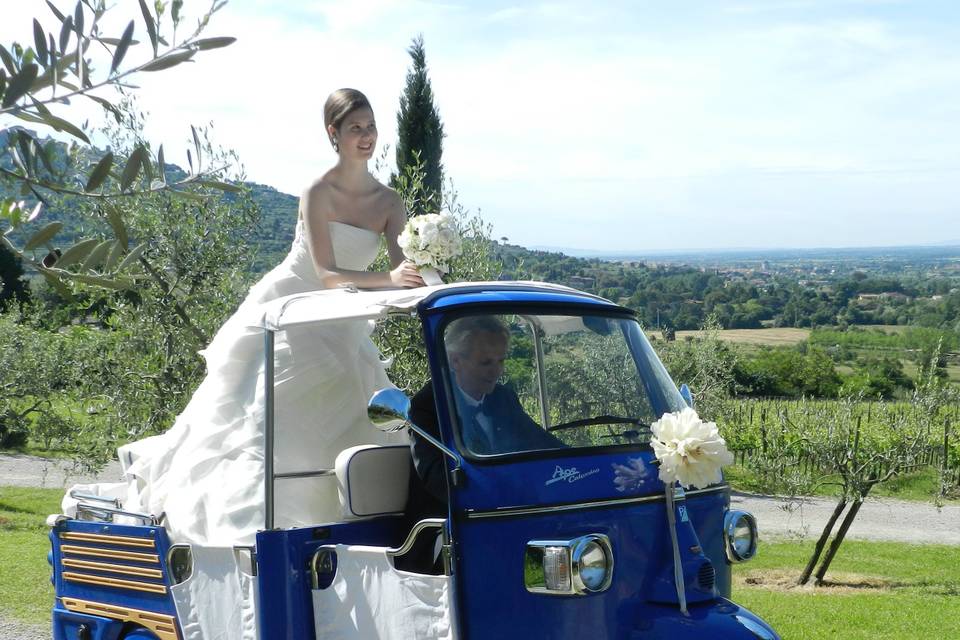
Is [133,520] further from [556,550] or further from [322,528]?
[556,550]

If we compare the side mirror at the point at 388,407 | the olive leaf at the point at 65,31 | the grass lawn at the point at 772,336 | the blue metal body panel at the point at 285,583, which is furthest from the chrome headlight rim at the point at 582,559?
the grass lawn at the point at 772,336

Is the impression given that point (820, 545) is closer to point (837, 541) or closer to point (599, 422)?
point (837, 541)

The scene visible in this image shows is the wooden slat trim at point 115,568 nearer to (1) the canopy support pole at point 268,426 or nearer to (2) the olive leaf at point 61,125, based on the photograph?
(1) the canopy support pole at point 268,426

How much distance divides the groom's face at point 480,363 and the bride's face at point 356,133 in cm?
173

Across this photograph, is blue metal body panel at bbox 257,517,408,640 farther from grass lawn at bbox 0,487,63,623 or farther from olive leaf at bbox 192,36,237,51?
grass lawn at bbox 0,487,63,623

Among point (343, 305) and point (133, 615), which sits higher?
point (343, 305)

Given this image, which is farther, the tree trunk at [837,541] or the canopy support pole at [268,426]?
the tree trunk at [837,541]

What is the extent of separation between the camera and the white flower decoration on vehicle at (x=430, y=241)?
5.52 metres

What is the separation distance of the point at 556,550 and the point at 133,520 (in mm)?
2672

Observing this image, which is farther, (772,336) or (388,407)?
(772,336)

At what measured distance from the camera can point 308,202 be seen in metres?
6.12

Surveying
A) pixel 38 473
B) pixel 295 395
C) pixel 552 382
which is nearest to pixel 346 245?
pixel 295 395

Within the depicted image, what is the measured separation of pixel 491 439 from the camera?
15.2 feet

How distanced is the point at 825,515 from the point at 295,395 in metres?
20.1
